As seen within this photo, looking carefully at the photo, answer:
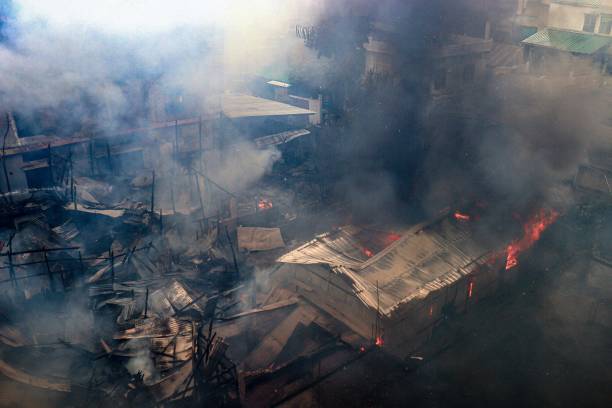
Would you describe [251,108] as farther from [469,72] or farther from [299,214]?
[469,72]

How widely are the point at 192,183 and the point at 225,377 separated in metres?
10.0

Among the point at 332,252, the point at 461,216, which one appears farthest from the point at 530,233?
the point at 332,252

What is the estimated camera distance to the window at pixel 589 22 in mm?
32094

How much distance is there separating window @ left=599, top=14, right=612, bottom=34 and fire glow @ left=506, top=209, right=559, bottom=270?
21335mm

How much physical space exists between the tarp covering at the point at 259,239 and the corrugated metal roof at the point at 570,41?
23.2 meters

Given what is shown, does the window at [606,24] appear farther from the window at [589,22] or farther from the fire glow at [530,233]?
the fire glow at [530,233]

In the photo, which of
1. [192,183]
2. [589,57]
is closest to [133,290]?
[192,183]

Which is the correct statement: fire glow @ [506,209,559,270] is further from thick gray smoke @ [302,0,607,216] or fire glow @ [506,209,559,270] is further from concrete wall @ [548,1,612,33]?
concrete wall @ [548,1,612,33]

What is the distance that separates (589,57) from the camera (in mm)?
28672

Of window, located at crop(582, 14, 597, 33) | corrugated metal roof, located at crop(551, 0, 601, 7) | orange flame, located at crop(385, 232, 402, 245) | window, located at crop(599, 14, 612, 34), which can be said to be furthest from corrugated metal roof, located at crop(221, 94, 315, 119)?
corrugated metal roof, located at crop(551, 0, 601, 7)

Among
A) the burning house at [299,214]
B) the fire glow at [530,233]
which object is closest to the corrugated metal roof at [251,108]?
the burning house at [299,214]

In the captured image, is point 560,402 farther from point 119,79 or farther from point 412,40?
point 412,40

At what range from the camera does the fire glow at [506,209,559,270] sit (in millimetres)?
14969

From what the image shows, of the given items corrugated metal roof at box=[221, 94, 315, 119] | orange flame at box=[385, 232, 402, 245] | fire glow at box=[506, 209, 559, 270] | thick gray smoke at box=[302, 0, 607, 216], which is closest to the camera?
orange flame at box=[385, 232, 402, 245]
